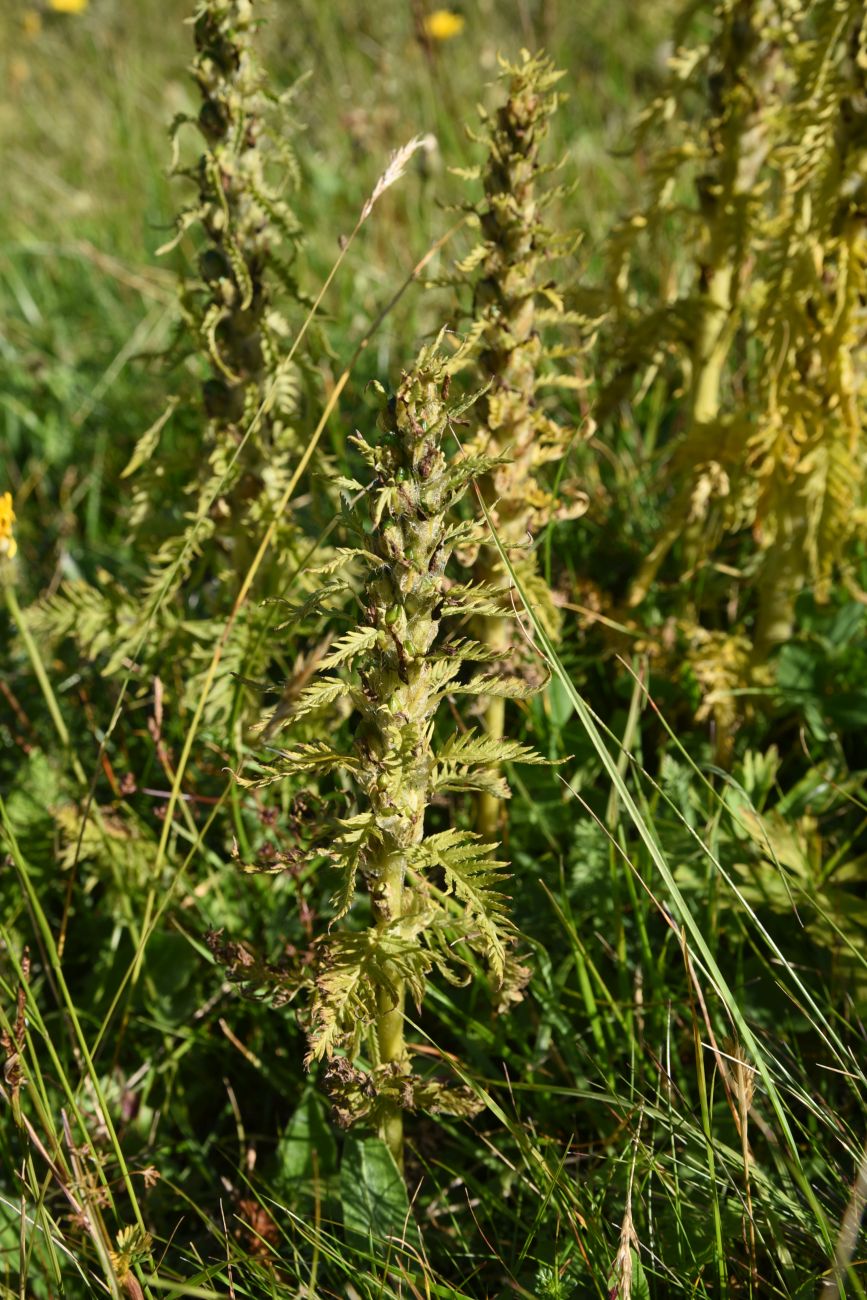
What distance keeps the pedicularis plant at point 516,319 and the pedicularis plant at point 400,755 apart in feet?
0.60

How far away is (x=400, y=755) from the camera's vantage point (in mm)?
1208

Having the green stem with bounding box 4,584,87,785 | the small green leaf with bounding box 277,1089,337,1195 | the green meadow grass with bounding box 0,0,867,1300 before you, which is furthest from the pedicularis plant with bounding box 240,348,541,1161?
the green stem with bounding box 4,584,87,785

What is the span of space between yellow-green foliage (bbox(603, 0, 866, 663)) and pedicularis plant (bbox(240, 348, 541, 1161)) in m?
0.90

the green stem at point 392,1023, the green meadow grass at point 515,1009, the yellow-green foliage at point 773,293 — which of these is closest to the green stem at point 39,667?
the green meadow grass at point 515,1009

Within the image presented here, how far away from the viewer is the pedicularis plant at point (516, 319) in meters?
1.49

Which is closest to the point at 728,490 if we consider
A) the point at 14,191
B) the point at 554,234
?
the point at 554,234

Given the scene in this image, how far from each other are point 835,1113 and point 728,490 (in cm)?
112

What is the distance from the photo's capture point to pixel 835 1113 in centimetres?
135

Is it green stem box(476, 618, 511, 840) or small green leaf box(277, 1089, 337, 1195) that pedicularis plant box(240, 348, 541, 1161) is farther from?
green stem box(476, 618, 511, 840)

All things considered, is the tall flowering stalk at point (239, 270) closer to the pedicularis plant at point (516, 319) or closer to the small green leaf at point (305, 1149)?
the pedicularis plant at point (516, 319)

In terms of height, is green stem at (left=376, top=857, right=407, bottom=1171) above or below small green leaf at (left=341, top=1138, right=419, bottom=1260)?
above

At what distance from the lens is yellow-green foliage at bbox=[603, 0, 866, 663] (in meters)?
1.79

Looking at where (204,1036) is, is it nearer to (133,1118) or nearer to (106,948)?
(133,1118)

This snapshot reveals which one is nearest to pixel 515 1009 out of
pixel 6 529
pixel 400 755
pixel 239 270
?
pixel 400 755
